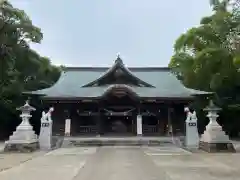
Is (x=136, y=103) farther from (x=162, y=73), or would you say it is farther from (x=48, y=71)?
(x=48, y=71)

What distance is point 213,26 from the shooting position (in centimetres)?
2778

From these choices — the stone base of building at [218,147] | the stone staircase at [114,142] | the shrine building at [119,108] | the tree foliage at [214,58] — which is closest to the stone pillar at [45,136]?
the stone staircase at [114,142]

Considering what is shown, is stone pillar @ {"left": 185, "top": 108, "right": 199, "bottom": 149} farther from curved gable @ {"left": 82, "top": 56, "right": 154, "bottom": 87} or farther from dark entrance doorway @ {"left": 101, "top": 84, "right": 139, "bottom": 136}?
curved gable @ {"left": 82, "top": 56, "right": 154, "bottom": 87}

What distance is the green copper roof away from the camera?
25.4m

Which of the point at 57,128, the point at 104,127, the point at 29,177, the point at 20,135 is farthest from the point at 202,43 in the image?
the point at 29,177

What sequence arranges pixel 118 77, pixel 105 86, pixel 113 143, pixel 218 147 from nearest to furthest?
pixel 218 147 → pixel 113 143 → pixel 105 86 → pixel 118 77

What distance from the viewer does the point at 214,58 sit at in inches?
1060

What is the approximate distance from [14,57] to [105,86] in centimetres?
841

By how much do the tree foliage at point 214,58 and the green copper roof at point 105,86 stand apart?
6.61 feet

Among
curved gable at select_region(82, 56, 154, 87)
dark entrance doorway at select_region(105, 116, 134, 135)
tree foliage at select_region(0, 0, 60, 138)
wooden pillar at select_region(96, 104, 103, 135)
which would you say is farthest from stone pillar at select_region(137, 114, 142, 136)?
tree foliage at select_region(0, 0, 60, 138)

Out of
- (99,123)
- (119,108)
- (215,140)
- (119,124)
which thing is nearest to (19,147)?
(99,123)

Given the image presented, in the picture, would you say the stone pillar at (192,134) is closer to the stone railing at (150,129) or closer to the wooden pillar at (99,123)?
the stone railing at (150,129)

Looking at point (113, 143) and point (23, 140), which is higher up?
point (23, 140)

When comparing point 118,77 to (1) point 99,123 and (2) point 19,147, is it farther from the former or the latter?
(2) point 19,147
